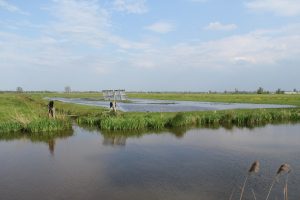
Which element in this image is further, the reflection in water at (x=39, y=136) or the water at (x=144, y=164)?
the reflection in water at (x=39, y=136)

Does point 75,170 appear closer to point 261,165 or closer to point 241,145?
point 261,165

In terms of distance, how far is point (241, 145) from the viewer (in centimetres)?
2322

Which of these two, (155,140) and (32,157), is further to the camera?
(155,140)

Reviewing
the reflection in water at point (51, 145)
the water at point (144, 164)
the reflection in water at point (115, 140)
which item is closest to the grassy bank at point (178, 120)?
the water at point (144, 164)

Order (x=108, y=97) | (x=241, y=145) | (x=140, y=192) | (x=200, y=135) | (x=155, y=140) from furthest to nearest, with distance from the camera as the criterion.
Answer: (x=108, y=97)
(x=200, y=135)
(x=155, y=140)
(x=241, y=145)
(x=140, y=192)

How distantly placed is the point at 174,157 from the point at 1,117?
2206 cm

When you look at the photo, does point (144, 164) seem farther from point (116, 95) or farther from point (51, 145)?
point (116, 95)

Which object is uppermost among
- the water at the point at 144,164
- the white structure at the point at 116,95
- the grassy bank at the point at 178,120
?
the white structure at the point at 116,95

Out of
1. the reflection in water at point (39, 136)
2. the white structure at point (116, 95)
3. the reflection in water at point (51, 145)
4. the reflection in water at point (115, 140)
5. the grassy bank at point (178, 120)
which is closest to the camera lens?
the reflection in water at point (51, 145)

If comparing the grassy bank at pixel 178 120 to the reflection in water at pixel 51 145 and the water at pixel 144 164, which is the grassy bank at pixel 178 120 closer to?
the water at pixel 144 164

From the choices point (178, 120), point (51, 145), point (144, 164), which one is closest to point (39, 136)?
point (51, 145)

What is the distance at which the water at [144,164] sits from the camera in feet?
43.6

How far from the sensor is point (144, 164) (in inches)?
706

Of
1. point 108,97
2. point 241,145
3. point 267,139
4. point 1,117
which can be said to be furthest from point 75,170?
point 108,97
